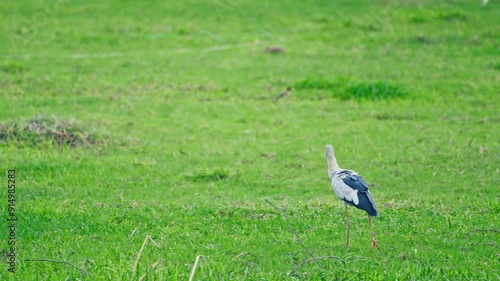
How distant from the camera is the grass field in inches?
232

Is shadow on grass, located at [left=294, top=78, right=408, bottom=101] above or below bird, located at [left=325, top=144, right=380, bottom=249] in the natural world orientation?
below

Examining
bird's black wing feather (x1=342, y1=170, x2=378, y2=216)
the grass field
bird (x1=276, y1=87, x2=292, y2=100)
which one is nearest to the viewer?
bird's black wing feather (x1=342, y1=170, x2=378, y2=216)

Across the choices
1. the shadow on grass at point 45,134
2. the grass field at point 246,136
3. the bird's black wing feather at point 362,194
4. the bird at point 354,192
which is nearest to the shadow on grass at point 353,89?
the grass field at point 246,136

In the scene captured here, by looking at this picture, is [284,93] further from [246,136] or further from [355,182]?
[355,182]

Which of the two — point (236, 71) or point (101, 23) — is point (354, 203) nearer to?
point (236, 71)

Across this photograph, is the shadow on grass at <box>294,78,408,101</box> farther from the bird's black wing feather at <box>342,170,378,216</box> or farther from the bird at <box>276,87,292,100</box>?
the bird's black wing feather at <box>342,170,378,216</box>

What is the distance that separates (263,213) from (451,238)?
170cm

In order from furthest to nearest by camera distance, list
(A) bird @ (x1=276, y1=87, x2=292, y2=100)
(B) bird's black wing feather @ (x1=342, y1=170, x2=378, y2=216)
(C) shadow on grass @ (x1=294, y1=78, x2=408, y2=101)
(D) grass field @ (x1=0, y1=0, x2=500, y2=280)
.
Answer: (A) bird @ (x1=276, y1=87, x2=292, y2=100) → (C) shadow on grass @ (x1=294, y1=78, x2=408, y2=101) → (D) grass field @ (x1=0, y1=0, x2=500, y2=280) → (B) bird's black wing feather @ (x1=342, y1=170, x2=378, y2=216)

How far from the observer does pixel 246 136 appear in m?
10.4

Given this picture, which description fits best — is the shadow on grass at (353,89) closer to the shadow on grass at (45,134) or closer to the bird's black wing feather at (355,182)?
the shadow on grass at (45,134)

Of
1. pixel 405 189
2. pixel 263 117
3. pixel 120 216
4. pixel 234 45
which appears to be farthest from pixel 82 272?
pixel 234 45

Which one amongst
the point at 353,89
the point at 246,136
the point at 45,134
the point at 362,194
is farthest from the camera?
the point at 353,89

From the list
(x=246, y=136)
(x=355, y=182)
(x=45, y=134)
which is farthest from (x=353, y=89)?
(x=355, y=182)

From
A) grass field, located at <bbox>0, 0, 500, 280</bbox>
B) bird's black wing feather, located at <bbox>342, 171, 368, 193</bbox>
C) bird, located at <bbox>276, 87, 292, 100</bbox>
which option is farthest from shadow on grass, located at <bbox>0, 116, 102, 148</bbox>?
bird's black wing feather, located at <bbox>342, 171, 368, 193</bbox>
